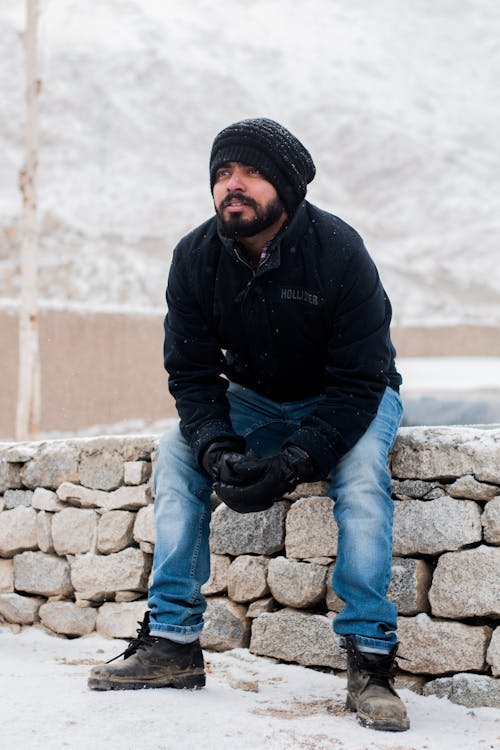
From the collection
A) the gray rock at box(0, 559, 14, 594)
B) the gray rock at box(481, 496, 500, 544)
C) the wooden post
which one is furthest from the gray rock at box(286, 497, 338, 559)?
the wooden post

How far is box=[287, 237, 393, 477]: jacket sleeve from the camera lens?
2.70 metres

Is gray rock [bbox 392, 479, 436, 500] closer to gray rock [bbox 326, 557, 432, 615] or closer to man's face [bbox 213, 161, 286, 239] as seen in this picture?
gray rock [bbox 326, 557, 432, 615]

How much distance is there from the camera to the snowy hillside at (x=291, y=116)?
3878 cm

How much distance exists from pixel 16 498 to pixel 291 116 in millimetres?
45992

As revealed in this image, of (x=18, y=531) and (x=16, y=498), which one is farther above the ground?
(x=16, y=498)

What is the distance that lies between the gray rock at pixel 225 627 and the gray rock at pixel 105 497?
0.54m

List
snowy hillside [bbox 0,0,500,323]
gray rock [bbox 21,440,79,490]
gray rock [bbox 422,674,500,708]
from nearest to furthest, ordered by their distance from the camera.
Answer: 1. gray rock [bbox 422,674,500,708]
2. gray rock [bbox 21,440,79,490]
3. snowy hillside [bbox 0,0,500,323]

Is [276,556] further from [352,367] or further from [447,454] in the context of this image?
[352,367]

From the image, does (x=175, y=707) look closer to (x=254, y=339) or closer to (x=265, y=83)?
(x=254, y=339)

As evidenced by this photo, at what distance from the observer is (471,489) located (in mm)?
2980

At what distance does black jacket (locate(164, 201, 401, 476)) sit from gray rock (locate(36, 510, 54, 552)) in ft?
4.32

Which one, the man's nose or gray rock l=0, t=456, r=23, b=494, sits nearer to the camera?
the man's nose

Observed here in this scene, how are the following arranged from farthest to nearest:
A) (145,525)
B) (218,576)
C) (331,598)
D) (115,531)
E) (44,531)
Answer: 1. (44,531)
2. (115,531)
3. (145,525)
4. (218,576)
5. (331,598)

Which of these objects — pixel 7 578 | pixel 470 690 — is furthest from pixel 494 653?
pixel 7 578
